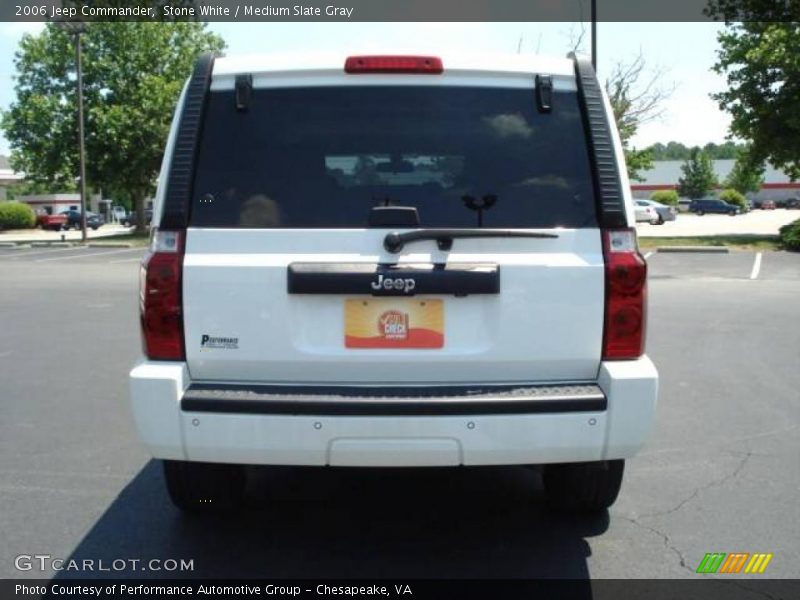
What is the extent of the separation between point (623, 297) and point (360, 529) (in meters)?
1.79

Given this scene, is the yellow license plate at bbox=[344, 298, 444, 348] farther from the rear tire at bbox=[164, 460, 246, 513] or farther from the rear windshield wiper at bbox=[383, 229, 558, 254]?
the rear tire at bbox=[164, 460, 246, 513]

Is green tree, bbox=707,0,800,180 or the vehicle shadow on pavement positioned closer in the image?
the vehicle shadow on pavement

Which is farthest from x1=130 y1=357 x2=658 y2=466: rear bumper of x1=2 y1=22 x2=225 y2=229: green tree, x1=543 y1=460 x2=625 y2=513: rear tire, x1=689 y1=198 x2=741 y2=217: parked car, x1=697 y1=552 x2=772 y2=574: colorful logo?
x1=689 y1=198 x2=741 y2=217: parked car

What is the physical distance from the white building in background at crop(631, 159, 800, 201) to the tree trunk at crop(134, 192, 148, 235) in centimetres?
5996

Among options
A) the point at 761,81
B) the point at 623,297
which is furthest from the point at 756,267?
the point at 623,297

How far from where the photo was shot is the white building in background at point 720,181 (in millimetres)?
99825

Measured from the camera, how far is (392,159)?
12.3 feet

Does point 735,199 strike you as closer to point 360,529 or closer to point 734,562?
point 734,562

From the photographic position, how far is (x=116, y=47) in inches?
1534

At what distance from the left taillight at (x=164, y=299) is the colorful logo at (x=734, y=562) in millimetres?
2518

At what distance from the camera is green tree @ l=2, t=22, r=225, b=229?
37812mm

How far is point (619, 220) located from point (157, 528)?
268 centimetres

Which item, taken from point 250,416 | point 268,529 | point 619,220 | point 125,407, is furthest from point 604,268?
point 125,407

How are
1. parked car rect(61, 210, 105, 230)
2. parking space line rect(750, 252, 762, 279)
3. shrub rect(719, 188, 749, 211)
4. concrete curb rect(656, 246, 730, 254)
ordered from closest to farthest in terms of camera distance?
parking space line rect(750, 252, 762, 279), concrete curb rect(656, 246, 730, 254), parked car rect(61, 210, 105, 230), shrub rect(719, 188, 749, 211)
